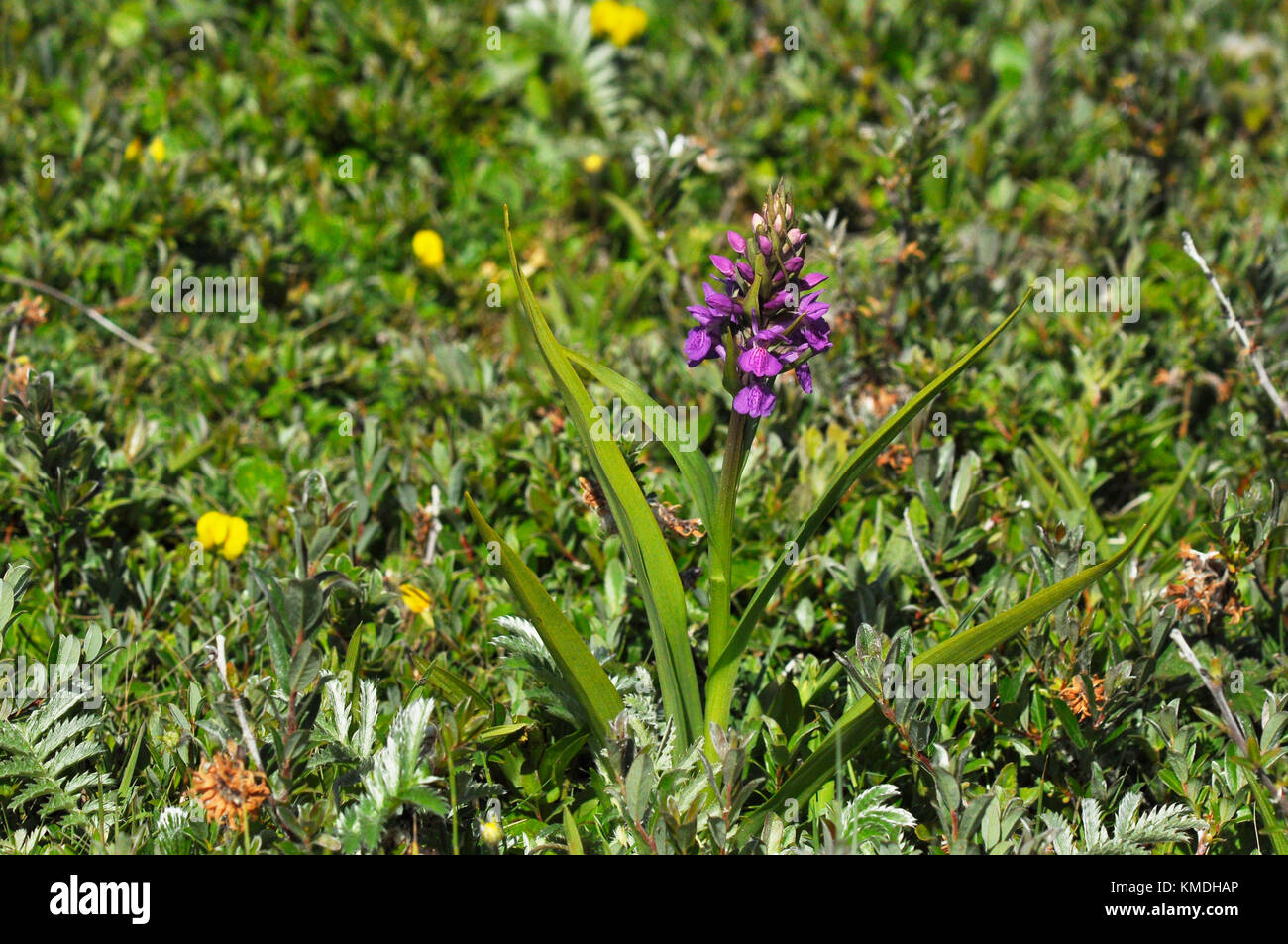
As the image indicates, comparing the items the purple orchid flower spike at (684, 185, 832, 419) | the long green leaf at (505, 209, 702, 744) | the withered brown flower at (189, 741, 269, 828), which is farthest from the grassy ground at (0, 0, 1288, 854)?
the purple orchid flower spike at (684, 185, 832, 419)

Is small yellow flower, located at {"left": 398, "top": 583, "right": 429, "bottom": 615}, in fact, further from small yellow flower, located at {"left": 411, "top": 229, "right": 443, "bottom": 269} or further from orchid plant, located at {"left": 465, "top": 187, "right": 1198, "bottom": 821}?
small yellow flower, located at {"left": 411, "top": 229, "right": 443, "bottom": 269}

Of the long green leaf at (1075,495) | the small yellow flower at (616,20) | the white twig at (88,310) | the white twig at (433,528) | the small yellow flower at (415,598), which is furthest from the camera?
the small yellow flower at (616,20)

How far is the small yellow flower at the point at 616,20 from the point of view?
5.51 meters

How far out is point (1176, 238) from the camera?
4816 millimetres

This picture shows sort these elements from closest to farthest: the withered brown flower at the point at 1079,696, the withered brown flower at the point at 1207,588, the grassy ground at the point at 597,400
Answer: the grassy ground at the point at 597,400, the withered brown flower at the point at 1079,696, the withered brown flower at the point at 1207,588

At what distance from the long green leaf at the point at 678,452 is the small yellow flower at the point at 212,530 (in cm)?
141

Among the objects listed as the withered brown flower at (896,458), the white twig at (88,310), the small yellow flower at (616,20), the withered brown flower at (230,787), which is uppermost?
the small yellow flower at (616,20)

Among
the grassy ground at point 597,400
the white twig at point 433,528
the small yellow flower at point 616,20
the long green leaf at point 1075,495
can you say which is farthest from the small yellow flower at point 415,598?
the small yellow flower at point 616,20

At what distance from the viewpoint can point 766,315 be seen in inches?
88.2

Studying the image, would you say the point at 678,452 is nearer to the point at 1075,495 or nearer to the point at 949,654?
the point at 949,654

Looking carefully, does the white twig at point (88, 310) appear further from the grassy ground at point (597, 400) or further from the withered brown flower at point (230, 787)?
the withered brown flower at point (230, 787)

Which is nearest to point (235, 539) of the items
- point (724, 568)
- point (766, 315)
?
point (724, 568)

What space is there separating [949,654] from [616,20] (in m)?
4.17
